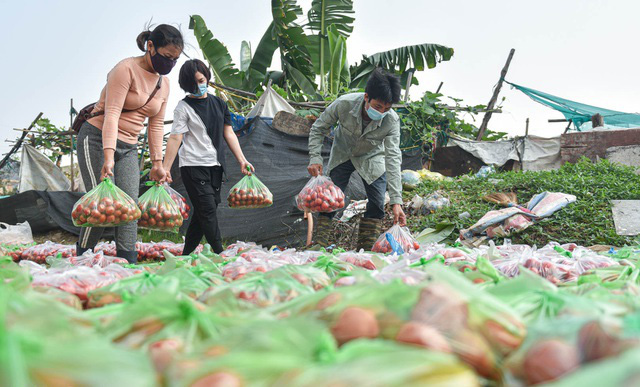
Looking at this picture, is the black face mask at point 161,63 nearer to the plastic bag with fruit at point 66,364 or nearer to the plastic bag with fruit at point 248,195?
the plastic bag with fruit at point 248,195

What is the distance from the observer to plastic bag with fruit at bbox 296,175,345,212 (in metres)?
4.19

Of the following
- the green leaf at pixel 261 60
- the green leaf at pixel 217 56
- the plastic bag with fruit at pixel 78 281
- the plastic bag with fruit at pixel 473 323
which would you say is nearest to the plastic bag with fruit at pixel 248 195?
the plastic bag with fruit at pixel 78 281

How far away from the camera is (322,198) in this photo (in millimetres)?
4195

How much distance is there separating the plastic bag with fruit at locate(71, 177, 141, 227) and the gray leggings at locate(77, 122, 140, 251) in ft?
0.87

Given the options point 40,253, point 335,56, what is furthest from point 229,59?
point 40,253

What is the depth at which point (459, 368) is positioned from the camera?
622 mm

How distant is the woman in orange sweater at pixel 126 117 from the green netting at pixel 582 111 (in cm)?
949

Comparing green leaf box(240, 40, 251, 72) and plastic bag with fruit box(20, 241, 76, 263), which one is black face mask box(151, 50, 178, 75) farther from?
green leaf box(240, 40, 251, 72)

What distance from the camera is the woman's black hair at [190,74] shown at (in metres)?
3.86

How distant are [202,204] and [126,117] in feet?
2.81

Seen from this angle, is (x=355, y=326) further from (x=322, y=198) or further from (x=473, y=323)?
(x=322, y=198)

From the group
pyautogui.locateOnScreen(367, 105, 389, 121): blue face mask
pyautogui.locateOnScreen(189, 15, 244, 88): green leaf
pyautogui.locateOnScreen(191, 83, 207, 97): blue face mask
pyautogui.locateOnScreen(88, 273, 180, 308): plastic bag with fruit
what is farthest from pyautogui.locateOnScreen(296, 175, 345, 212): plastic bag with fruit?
pyautogui.locateOnScreen(189, 15, 244, 88): green leaf

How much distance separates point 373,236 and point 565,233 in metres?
2.24

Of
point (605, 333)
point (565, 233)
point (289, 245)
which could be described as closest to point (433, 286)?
point (605, 333)
